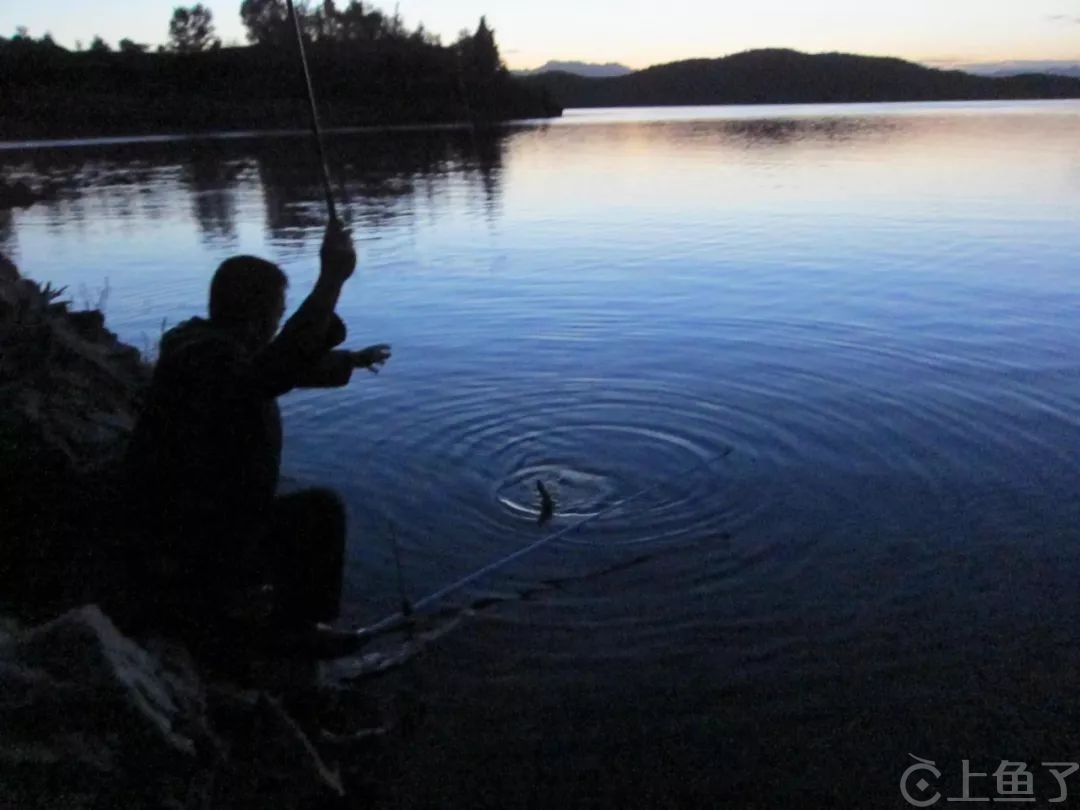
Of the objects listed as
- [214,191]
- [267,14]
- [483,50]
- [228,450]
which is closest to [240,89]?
[483,50]

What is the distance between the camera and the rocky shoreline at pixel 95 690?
138 inches

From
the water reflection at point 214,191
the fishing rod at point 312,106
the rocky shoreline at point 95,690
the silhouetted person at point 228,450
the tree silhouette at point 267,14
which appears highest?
the tree silhouette at point 267,14

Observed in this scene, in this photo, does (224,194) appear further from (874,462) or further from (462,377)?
(874,462)

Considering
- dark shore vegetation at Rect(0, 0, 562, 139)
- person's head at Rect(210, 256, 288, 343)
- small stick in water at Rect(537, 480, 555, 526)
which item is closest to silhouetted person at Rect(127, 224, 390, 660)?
person's head at Rect(210, 256, 288, 343)

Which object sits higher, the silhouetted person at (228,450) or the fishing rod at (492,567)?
the silhouetted person at (228,450)

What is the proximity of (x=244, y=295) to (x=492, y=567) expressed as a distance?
2.93 meters

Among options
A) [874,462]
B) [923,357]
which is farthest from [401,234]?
[874,462]

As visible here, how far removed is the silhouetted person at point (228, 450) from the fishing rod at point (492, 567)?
3.12 feet

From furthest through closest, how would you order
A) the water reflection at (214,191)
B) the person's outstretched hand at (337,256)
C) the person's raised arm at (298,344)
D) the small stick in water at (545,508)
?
the water reflection at (214,191) → the small stick in water at (545,508) → the person's outstretched hand at (337,256) → the person's raised arm at (298,344)

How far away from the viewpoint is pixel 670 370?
1116 centimetres

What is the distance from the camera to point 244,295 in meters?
4.21

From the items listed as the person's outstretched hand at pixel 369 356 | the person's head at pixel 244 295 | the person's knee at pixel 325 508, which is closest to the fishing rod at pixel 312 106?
the person's outstretched hand at pixel 369 356

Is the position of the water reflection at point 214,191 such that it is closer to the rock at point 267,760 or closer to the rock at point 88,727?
the rock at point 267,760

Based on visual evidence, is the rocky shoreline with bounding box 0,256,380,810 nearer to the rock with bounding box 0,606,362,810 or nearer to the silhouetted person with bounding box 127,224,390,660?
the rock with bounding box 0,606,362,810
